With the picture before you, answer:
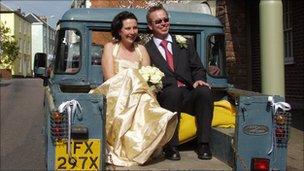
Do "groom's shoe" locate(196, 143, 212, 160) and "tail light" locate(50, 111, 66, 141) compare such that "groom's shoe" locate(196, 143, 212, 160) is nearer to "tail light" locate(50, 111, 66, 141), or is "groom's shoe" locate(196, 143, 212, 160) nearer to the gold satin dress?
the gold satin dress

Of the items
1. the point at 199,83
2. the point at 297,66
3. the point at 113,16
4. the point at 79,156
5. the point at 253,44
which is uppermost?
the point at 253,44

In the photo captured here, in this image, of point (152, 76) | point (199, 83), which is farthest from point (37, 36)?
point (152, 76)

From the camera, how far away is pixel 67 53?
599 cm

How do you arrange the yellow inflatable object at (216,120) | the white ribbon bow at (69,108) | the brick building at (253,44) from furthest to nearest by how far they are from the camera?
1. the brick building at (253,44)
2. the yellow inflatable object at (216,120)
3. the white ribbon bow at (69,108)

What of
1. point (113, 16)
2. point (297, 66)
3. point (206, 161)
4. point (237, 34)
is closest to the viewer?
point (206, 161)

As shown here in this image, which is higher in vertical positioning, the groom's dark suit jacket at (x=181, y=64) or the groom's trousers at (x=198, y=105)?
the groom's dark suit jacket at (x=181, y=64)

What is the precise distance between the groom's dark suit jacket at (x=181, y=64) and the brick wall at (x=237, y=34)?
33.5ft

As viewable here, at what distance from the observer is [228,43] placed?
15773mm

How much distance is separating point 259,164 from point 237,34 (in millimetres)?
12336

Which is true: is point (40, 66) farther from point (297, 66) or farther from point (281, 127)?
point (297, 66)

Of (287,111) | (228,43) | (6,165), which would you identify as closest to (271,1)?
(287,111)

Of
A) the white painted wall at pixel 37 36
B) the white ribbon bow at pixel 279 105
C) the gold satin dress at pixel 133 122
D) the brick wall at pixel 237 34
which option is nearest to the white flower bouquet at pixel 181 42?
the gold satin dress at pixel 133 122

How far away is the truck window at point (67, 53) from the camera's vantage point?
593 centimetres

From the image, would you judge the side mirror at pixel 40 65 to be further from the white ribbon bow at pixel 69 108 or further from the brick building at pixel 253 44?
the brick building at pixel 253 44
